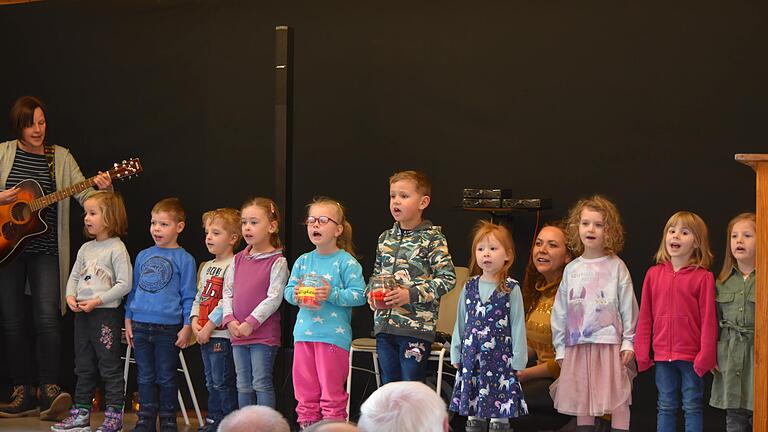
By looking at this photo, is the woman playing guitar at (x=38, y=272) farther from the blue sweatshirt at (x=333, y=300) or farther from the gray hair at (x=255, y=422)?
the gray hair at (x=255, y=422)

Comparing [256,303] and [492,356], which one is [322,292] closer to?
[256,303]

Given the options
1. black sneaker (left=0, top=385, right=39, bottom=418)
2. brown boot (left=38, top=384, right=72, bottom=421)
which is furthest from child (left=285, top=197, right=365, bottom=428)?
black sneaker (left=0, top=385, right=39, bottom=418)

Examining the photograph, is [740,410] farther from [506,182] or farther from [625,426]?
[506,182]

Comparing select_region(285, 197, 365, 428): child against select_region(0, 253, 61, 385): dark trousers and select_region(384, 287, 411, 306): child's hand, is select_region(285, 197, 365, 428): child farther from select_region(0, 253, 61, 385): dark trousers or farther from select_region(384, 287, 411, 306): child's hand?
select_region(0, 253, 61, 385): dark trousers

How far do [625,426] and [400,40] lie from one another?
2.72m

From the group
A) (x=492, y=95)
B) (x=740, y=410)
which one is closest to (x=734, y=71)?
(x=492, y=95)

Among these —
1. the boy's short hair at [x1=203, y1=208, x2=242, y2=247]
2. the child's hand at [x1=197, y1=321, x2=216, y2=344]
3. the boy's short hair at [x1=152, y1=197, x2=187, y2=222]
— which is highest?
the boy's short hair at [x1=152, y1=197, x2=187, y2=222]

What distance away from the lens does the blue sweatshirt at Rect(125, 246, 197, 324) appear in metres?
5.76

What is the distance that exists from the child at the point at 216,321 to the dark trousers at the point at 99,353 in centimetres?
48

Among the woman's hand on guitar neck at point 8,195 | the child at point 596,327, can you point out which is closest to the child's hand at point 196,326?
the woman's hand on guitar neck at point 8,195

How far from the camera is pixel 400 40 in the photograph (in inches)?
257

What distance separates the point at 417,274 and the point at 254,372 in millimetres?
997

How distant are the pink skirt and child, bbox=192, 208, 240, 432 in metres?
1.72

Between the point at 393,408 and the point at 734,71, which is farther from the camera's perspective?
the point at 734,71
